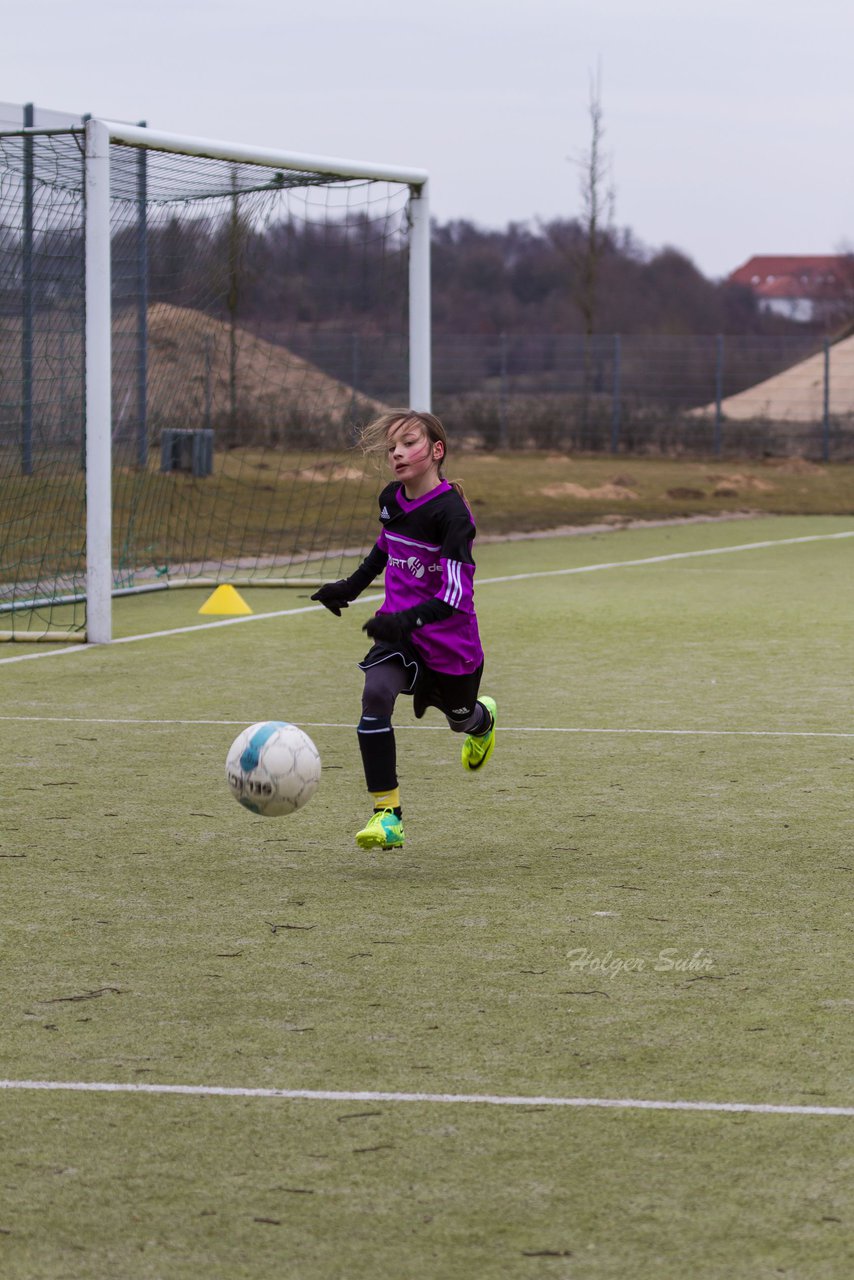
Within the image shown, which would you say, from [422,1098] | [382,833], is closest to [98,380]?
[382,833]

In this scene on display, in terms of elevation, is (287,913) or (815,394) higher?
(815,394)

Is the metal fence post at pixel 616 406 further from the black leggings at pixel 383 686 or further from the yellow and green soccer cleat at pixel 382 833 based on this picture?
the yellow and green soccer cleat at pixel 382 833

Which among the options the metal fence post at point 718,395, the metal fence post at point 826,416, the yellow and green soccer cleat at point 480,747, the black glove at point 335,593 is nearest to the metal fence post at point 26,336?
the yellow and green soccer cleat at point 480,747

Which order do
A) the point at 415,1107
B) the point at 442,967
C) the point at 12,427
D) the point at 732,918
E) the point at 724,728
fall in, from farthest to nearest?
the point at 12,427, the point at 724,728, the point at 732,918, the point at 442,967, the point at 415,1107

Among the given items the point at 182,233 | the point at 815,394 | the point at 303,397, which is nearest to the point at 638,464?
the point at 815,394

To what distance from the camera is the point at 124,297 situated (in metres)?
15.7

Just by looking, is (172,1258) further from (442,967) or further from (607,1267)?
(442,967)

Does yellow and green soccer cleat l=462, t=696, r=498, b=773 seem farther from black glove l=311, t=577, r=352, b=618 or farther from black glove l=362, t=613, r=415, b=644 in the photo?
black glove l=362, t=613, r=415, b=644

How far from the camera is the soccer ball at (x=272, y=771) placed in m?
5.60

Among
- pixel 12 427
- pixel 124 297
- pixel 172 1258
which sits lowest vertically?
pixel 172 1258

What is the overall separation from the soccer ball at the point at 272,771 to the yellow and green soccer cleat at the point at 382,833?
0.74 ft

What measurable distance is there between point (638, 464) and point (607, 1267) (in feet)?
103

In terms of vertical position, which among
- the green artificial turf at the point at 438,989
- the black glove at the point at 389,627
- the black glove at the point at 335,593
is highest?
the black glove at the point at 335,593

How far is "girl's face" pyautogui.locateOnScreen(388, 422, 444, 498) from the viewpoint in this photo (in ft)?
19.4
